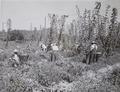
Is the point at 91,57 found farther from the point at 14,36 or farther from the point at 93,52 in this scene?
the point at 14,36

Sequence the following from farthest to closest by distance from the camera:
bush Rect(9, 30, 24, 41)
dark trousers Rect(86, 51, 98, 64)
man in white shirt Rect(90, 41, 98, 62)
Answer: bush Rect(9, 30, 24, 41)
dark trousers Rect(86, 51, 98, 64)
man in white shirt Rect(90, 41, 98, 62)

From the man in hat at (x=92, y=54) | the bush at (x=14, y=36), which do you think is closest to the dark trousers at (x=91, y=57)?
the man in hat at (x=92, y=54)

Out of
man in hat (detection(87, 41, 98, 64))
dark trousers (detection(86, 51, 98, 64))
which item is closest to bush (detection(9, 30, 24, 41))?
dark trousers (detection(86, 51, 98, 64))

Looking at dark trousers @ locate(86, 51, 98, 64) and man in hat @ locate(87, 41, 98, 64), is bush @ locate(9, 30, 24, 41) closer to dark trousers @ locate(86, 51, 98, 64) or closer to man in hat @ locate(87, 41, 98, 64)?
dark trousers @ locate(86, 51, 98, 64)

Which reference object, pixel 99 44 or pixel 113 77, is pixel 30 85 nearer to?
pixel 113 77

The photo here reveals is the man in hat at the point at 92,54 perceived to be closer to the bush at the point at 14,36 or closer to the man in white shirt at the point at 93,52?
the man in white shirt at the point at 93,52

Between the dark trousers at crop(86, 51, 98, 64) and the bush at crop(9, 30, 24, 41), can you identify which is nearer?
the dark trousers at crop(86, 51, 98, 64)

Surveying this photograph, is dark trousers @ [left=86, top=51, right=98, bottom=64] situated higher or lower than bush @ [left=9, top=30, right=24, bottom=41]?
higher

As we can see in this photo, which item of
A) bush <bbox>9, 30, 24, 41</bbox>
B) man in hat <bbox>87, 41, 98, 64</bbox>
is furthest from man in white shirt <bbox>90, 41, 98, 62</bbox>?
bush <bbox>9, 30, 24, 41</bbox>

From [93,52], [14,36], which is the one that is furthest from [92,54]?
[14,36]

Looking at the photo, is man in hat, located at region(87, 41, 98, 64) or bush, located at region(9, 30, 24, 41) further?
bush, located at region(9, 30, 24, 41)

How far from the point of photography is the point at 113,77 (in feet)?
33.1

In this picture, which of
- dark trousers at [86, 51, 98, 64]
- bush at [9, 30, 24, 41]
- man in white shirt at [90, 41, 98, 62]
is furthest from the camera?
bush at [9, 30, 24, 41]

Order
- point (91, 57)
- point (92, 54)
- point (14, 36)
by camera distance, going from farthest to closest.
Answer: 1. point (14, 36)
2. point (91, 57)
3. point (92, 54)
